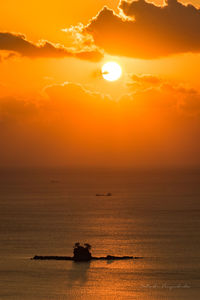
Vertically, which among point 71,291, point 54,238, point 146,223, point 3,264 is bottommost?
point 71,291

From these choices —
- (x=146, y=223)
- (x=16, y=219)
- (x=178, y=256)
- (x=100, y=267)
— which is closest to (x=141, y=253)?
(x=178, y=256)

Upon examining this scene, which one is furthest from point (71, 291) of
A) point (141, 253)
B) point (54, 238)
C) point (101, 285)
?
point (54, 238)

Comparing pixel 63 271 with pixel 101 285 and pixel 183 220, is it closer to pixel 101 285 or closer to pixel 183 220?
pixel 101 285

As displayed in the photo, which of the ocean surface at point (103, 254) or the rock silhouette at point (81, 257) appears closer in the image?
the ocean surface at point (103, 254)

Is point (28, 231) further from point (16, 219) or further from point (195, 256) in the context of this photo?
point (195, 256)

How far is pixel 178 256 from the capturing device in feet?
349

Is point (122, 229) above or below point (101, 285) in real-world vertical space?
above

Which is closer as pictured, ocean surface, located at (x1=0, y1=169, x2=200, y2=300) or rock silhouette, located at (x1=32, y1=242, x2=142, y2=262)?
ocean surface, located at (x1=0, y1=169, x2=200, y2=300)

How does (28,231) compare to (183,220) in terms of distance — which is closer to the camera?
(28,231)

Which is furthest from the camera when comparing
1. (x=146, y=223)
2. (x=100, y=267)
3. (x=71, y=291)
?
(x=146, y=223)

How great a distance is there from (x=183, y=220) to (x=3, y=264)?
76.8 meters

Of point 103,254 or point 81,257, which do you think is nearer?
point 81,257

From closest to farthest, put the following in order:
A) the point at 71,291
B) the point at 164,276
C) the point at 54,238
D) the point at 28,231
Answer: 1. the point at 71,291
2. the point at 164,276
3. the point at 54,238
4. the point at 28,231

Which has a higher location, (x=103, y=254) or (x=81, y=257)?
(x=103, y=254)
